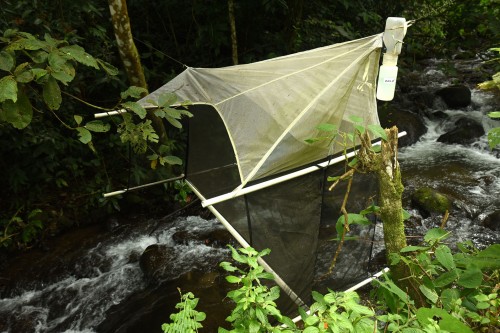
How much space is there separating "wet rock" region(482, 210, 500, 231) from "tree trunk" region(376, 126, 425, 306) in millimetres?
3809

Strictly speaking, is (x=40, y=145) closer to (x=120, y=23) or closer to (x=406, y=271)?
(x=120, y=23)

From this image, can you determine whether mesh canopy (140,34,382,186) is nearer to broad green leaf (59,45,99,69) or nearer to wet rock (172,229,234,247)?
broad green leaf (59,45,99,69)

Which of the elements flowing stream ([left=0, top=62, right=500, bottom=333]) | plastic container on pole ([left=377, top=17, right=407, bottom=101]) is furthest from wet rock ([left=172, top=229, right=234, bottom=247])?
plastic container on pole ([left=377, top=17, right=407, bottom=101])

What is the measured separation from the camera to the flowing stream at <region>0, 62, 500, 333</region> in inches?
163

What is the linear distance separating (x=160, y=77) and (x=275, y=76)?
11.5 ft

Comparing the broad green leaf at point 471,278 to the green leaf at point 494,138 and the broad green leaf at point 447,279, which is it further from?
the green leaf at point 494,138

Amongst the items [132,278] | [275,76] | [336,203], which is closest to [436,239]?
[336,203]

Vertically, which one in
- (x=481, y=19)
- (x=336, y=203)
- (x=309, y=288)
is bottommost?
(x=309, y=288)

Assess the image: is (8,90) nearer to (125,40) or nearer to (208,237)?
(125,40)

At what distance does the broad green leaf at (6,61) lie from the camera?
1.85m

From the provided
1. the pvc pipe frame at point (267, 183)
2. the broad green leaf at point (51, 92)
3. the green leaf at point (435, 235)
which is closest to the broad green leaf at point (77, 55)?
the broad green leaf at point (51, 92)

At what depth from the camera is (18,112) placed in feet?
6.43

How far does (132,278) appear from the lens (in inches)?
185

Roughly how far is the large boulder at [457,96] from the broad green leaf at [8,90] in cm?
980
